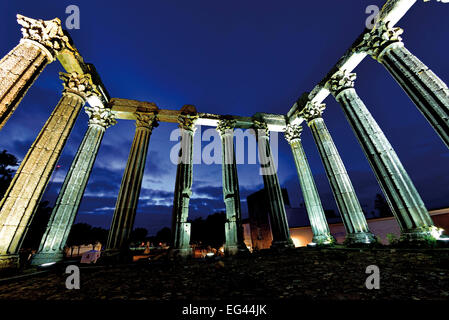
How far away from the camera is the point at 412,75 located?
745cm

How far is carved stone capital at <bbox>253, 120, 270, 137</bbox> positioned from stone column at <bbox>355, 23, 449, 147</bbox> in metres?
7.29

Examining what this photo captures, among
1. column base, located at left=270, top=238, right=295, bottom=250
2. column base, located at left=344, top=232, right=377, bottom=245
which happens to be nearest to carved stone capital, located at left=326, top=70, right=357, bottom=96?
column base, located at left=344, top=232, right=377, bottom=245

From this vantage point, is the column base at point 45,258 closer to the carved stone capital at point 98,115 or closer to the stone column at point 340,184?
the carved stone capital at point 98,115

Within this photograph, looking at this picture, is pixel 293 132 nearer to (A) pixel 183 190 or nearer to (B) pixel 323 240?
(B) pixel 323 240

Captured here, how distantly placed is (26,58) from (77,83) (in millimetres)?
2228

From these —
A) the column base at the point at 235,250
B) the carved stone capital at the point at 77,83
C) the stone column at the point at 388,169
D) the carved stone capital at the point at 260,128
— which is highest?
the carved stone capital at the point at 260,128

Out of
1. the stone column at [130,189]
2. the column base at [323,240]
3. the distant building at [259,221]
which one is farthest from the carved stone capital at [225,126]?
the distant building at [259,221]

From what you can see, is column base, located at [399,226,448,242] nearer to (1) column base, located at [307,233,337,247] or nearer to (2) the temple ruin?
(2) the temple ruin

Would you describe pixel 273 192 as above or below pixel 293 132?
below

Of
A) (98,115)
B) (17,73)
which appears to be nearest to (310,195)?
(98,115)

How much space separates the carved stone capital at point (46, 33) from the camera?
6848mm

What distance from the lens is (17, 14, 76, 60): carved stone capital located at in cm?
685
